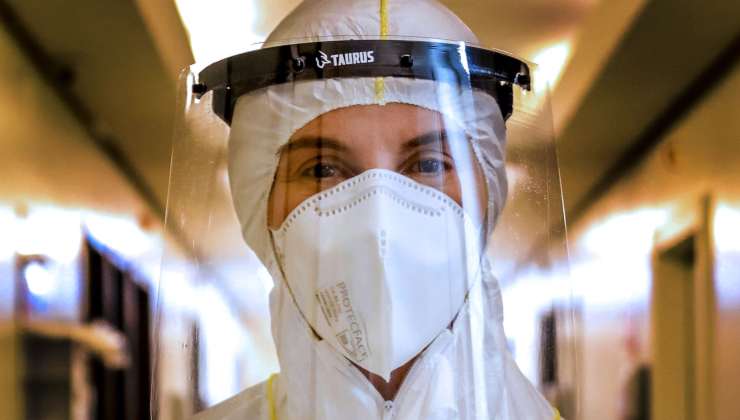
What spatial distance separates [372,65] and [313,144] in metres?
0.11

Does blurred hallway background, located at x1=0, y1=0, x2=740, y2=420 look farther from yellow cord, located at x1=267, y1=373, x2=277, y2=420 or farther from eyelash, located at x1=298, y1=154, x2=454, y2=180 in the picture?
eyelash, located at x1=298, y1=154, x2=454, y2=180

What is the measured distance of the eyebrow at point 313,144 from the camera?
1336mm

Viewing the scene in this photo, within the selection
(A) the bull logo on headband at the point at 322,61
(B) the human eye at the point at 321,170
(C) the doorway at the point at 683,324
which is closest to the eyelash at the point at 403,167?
(B) the human eye at the point at 321,170

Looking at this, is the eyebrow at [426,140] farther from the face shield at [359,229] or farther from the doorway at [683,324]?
the doorway at [683,324]

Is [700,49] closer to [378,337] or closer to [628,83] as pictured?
[628,83]

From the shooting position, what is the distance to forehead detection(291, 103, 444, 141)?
4.37 ft

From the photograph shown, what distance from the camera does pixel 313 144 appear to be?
134 centimetres

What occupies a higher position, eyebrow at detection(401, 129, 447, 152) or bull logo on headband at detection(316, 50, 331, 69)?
bull logo on headband at detection(316, 50, 331, 69)

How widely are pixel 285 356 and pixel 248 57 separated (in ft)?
1.17

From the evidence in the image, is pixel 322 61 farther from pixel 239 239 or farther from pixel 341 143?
pixel 239 239

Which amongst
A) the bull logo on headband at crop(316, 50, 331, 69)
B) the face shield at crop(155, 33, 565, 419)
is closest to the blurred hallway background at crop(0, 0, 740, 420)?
the face shield at crop(155, 33, 565, 419)

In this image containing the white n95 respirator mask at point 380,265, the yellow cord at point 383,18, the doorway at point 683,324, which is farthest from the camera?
the doorway at point 683,324

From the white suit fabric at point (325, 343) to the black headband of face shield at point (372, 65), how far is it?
0.04 feet

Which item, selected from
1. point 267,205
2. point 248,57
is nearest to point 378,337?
point 267,205
